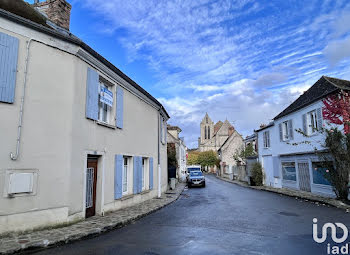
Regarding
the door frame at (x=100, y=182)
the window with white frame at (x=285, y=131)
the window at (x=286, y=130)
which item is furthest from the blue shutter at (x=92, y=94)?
the window with white frame at (x=285, y=131)

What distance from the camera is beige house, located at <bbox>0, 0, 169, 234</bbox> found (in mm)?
5902

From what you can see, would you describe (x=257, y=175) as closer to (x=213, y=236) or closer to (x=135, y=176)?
(x=135, y=176)

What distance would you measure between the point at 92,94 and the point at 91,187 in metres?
3.09

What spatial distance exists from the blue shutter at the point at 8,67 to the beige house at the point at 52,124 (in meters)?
0.02

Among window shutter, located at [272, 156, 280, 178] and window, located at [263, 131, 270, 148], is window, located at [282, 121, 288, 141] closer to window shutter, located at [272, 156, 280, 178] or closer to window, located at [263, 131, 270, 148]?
window shutter, located at [272, 156, 280, 178]

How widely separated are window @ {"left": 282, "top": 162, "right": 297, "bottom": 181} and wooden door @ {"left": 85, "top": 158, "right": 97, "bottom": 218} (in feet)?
47.2

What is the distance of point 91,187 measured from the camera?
8180 mm

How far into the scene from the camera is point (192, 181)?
22797 mm

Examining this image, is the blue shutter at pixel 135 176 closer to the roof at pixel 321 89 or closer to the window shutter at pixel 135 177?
the window shutter at pixel 135 177

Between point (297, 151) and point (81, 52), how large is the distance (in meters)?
14.9

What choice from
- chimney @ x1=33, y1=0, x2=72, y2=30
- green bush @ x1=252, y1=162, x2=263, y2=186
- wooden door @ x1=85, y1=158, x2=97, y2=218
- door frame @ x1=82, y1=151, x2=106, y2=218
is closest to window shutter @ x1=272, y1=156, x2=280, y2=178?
green bush @ x1=252, y1=162, x2=263, y2=186

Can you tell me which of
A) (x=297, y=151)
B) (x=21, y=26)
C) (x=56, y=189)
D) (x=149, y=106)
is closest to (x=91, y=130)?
(x=56, y=189)

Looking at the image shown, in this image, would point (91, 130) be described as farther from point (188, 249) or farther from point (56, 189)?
point (188, 249)

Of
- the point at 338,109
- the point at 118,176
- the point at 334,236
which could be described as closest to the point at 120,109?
the point at 118,176
